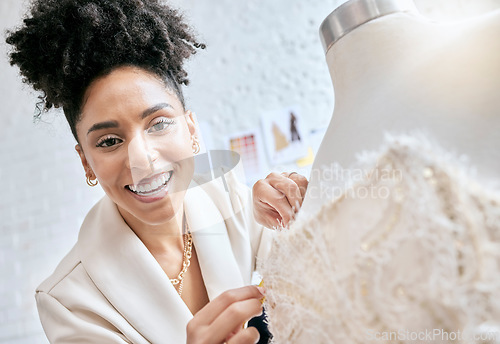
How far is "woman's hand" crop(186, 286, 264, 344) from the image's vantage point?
57cm

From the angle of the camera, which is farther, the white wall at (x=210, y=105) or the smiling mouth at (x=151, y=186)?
the white wall at (x=210, y=105)

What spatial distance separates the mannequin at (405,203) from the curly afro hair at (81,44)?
23.8 inches

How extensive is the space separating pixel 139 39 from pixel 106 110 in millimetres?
181

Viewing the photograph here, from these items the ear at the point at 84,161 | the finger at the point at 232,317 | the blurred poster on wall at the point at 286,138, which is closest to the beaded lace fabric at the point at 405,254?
the finger at the point at 232,317

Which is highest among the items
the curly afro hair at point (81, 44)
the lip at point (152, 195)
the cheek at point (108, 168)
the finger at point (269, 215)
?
the curly afro hair at point (81, 44)

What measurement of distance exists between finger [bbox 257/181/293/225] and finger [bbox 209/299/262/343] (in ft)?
0.52

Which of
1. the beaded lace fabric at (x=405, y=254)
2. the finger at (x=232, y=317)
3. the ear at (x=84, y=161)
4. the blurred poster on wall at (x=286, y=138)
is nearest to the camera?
the beaded lace fabric at (x=405, y=254)

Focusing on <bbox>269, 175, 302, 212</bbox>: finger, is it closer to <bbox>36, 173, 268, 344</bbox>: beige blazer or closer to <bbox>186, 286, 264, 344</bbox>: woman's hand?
<bbox>186, 286, 264, 344</bbox>: woman's hand

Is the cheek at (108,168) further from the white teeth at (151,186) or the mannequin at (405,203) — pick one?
the mannequin at (405,203)

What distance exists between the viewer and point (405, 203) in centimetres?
Answer: 34

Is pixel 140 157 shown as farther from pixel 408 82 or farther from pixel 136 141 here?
pixel 408 82

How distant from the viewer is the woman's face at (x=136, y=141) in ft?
2.85

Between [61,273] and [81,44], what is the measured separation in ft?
1.67

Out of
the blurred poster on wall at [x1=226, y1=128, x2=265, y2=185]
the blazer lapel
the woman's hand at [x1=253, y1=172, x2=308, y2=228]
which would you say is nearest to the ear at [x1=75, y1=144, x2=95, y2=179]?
the blazer lapel
